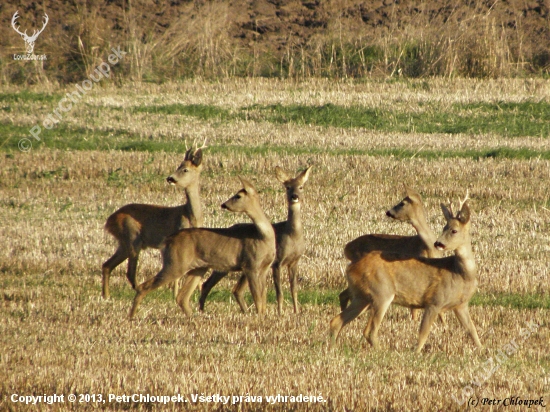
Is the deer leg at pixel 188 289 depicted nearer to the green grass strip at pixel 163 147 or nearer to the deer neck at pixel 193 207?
the deer neck at pixel 193 207

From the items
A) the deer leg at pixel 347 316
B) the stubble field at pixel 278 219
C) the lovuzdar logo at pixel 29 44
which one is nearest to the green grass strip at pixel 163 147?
the stubble field at pixel 278 219

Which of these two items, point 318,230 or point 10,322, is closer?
point 10,322

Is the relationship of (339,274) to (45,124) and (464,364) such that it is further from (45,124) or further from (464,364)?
(45,124)

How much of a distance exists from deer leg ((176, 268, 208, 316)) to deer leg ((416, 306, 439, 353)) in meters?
2.71

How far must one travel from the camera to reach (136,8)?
115 ft

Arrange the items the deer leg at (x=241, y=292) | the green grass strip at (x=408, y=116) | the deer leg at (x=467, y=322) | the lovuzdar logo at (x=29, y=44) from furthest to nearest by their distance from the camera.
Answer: the lovuzdar logo at (x=29, y=44)
the green grass strip at (x=408, y=116)
the deer leg at (x=241, y=292)
the deer leg at (x=467, y=322)

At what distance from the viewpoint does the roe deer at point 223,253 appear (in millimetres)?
9727

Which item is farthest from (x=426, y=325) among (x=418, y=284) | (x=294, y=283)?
(x=294, y=283)

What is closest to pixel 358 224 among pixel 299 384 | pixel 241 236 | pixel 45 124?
pixel 241 236

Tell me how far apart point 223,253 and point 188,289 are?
0.60m

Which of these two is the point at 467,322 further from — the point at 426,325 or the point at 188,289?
the point at 188,289

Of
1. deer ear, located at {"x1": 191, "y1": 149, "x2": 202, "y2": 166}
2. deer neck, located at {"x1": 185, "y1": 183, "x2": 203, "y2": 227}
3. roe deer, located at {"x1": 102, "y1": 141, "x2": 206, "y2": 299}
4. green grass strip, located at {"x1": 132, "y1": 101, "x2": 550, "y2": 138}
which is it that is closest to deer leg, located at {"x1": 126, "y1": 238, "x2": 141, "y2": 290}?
roe deer, located at {"x1": 102, "y1": 141, "x2": 206, "y2": 299}

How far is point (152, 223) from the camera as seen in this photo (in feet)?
36.6

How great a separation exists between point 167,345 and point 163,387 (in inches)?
57.4
